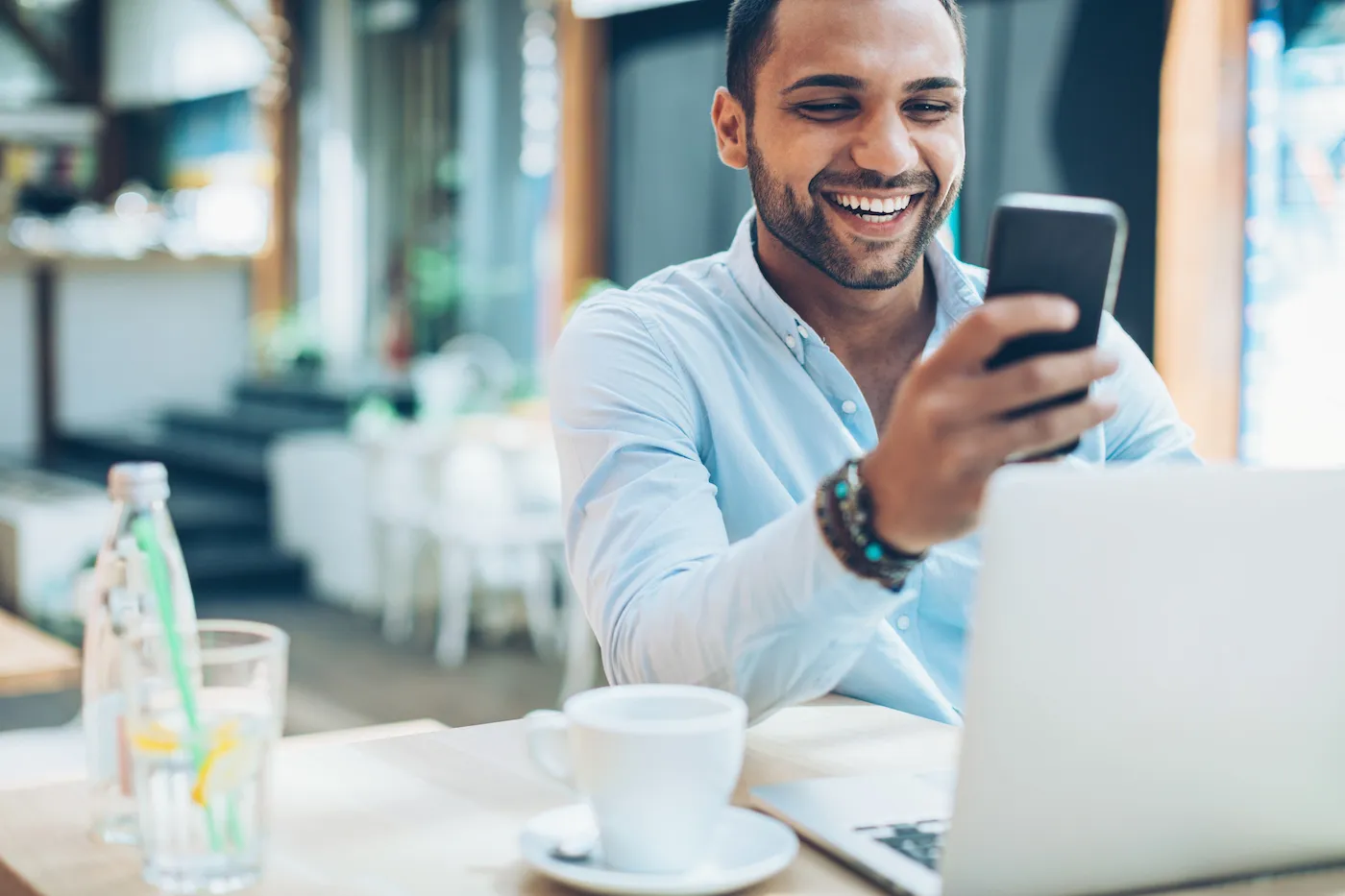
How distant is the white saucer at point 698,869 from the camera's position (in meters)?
0.71

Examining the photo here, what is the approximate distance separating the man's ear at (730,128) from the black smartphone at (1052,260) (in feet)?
2.28

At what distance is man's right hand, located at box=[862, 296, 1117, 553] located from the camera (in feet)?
2.38

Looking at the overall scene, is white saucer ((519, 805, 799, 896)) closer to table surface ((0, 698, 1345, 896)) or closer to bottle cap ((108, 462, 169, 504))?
table surface ((0, 698, 1345, 896))

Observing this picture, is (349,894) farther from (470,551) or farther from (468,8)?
(468,8)

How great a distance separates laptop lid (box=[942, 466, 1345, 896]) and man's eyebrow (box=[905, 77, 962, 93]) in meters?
0.65

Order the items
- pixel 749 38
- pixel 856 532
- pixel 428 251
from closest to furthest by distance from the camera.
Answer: pixel 856 532 < pixel 749 38 < pixel 428 251

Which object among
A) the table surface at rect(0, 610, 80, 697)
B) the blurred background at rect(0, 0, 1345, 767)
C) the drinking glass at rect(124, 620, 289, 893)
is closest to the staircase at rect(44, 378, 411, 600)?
the blurred background at rect(0, 0, 1345, 767)

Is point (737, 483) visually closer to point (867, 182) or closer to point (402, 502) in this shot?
point (867, 182)

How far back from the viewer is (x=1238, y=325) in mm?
3572

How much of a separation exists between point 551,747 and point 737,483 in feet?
1.79

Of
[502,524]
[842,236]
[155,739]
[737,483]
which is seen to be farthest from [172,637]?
[502,524]

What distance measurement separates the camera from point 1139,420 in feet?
4.73

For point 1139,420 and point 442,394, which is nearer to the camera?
point 1139,420

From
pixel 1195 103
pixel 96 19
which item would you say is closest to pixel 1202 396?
pixel 1195 103
